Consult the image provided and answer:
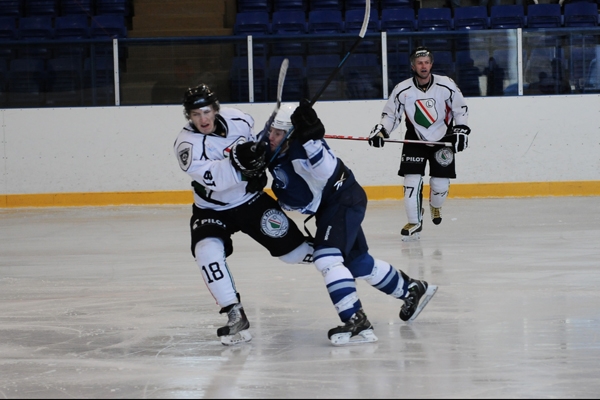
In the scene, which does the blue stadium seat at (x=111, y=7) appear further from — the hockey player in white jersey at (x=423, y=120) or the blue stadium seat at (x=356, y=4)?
the hockey player in white jersey at (x=423, y=120)

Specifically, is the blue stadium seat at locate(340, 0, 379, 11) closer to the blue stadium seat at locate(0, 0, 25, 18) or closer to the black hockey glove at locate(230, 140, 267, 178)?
the blue stadium seat at locate(0, 0, 25, 18)

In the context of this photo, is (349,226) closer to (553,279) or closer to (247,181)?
(247,181)

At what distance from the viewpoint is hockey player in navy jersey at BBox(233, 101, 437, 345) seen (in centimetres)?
335

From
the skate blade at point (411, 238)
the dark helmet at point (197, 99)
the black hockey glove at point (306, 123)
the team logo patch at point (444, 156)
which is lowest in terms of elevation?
the skate blade at point (411, 238)

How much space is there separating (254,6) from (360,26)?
1.60m

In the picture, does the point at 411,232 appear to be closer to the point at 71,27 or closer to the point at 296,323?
the point at 296,323

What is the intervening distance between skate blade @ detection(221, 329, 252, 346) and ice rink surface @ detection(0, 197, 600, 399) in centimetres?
3

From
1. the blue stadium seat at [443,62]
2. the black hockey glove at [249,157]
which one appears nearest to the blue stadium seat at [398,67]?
the blue stadium seat at [443,62]

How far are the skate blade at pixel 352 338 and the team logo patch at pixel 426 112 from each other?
3.30 metres

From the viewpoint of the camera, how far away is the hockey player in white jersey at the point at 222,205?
3385 millimetres

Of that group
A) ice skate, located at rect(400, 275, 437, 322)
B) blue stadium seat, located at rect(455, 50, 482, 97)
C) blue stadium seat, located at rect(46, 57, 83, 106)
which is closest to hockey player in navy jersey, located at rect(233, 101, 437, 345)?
ice skate, located at rect(400, 275, 437, 322)

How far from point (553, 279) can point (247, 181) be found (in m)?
1.96

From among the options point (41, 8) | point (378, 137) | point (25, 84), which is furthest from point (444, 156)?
point (41, 8)

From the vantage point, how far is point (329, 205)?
3.50 m
